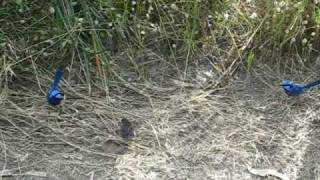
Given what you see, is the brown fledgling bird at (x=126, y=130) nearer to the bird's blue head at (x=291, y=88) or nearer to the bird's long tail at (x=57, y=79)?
the bird's long tail at (x=57, y=79)

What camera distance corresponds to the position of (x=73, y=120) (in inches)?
98.3

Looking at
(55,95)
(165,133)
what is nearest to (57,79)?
(55,95)

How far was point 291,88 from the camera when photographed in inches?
102

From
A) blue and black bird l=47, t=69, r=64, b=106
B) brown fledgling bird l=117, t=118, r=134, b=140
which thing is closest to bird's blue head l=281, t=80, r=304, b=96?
brown fledgling bird l=117, t=118, r=134, b=140

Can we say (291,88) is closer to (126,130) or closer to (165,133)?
(165,133)

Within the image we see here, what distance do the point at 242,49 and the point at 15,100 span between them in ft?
3.53

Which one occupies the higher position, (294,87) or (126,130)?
(294,87)

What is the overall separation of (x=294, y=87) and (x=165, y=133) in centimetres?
62

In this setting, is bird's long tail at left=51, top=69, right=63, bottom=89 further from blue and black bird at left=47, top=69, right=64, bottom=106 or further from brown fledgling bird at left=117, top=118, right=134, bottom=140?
brown fledgling bird at left=117, top=118, right=134, bottom=140

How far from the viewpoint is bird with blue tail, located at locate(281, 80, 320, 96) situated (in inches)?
102

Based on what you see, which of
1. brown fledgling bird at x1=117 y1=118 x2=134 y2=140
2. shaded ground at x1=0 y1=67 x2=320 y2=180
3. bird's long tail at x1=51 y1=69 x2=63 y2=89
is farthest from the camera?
bird's long tail at x1=51 y1=69 x2=63 y2=89

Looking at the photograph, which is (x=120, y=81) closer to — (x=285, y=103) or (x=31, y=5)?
(x=31, y=5)

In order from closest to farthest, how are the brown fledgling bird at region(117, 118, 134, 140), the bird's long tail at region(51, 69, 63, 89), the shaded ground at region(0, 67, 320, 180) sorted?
the shaded ground at region(0, 67, 320, 180) < the brown fledgling bird at region(117, 118, 134, 140) < the bird's long tail at region(51, 69, 63, 89)

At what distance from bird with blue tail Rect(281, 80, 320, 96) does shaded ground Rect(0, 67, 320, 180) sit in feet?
0.16
